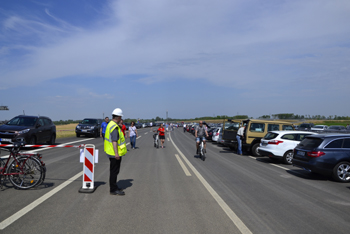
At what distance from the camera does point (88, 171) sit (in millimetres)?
6992

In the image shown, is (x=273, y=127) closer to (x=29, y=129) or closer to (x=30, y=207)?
(x=29, y=129)

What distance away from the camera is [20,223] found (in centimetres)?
466

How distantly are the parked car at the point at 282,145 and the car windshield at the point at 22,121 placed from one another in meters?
12.8

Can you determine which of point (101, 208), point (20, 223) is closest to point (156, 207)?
point (101, 208)

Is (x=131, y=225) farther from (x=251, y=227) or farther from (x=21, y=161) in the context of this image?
(x=21, y=161)

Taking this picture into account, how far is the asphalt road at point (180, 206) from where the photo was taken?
4.67 metres

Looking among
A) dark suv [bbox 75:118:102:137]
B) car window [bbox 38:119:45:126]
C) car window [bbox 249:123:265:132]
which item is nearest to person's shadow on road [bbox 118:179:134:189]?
car window [bbox 249:123:265:132]

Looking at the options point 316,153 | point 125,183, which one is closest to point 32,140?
point 125,183

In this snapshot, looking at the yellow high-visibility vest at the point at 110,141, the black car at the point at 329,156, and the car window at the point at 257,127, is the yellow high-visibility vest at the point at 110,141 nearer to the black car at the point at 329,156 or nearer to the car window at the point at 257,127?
the black car at the point at 329,156

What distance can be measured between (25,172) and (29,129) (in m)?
10.2

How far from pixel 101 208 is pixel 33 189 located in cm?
245

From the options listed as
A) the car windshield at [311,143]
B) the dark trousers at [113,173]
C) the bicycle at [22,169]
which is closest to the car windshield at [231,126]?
the car windshield at [311,143]

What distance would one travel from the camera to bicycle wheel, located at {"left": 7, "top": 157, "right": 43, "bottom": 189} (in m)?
6.91

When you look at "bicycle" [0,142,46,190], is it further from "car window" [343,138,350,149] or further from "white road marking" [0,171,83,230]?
"car window" [343,138,350,149]
